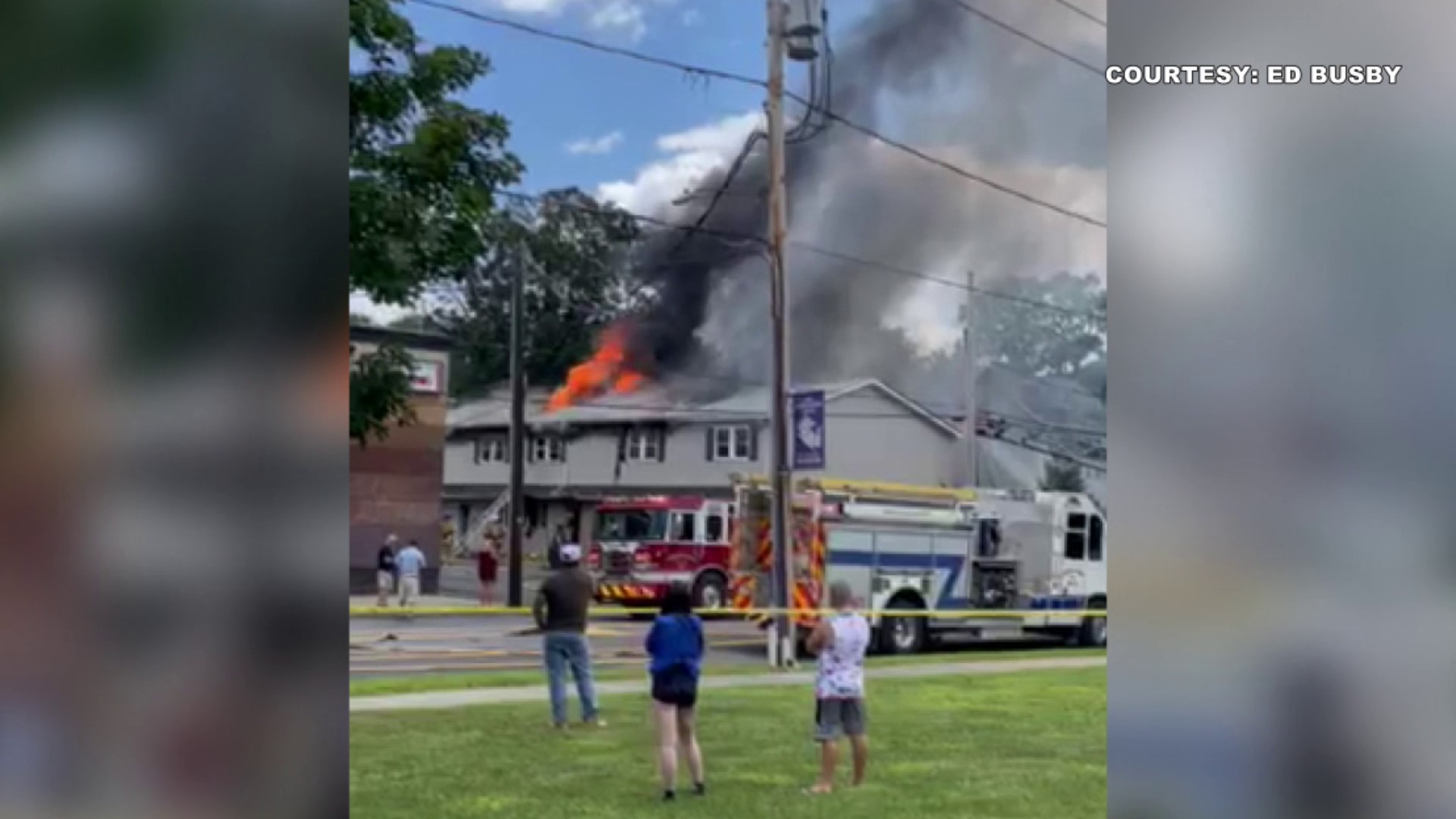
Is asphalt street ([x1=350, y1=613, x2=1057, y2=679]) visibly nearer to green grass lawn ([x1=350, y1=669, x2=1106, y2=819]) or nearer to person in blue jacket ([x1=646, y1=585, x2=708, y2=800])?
green grass lawn ([x1=350, y1=669, x2=1106, y2=819])

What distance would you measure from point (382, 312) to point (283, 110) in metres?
1.88

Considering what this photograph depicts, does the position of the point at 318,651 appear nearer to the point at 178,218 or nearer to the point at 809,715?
the point at 178,218

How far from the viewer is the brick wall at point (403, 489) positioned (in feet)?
10.8

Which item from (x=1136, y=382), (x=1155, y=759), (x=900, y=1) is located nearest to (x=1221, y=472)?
A: (x=1136, y=382)

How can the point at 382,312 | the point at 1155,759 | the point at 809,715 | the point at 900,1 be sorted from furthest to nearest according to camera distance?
1. the point at 809,715
2. the point at 900,1
3. the point at 382,312
4. the point at 1155,759

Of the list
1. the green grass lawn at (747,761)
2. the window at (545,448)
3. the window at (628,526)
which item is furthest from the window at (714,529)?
the window at (545,448)

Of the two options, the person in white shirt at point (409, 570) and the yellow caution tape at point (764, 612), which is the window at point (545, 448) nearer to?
the yellow caution tape at point (764, 612)

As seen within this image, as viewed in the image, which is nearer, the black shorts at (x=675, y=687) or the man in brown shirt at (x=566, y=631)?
the black shorts at (x=675, y=687)

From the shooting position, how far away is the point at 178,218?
203 cm

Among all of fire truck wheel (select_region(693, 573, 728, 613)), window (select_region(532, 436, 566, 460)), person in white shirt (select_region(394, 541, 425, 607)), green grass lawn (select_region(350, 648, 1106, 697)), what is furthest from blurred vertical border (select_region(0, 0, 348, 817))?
fire truck wheel (select_region(693, 573, 728, 613))

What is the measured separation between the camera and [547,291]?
536 cm

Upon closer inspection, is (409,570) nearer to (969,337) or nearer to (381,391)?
(381,391)

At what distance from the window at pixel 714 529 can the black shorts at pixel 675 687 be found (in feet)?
6.28

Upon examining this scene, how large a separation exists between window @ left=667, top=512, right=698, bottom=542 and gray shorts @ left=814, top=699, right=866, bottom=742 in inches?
61.0
